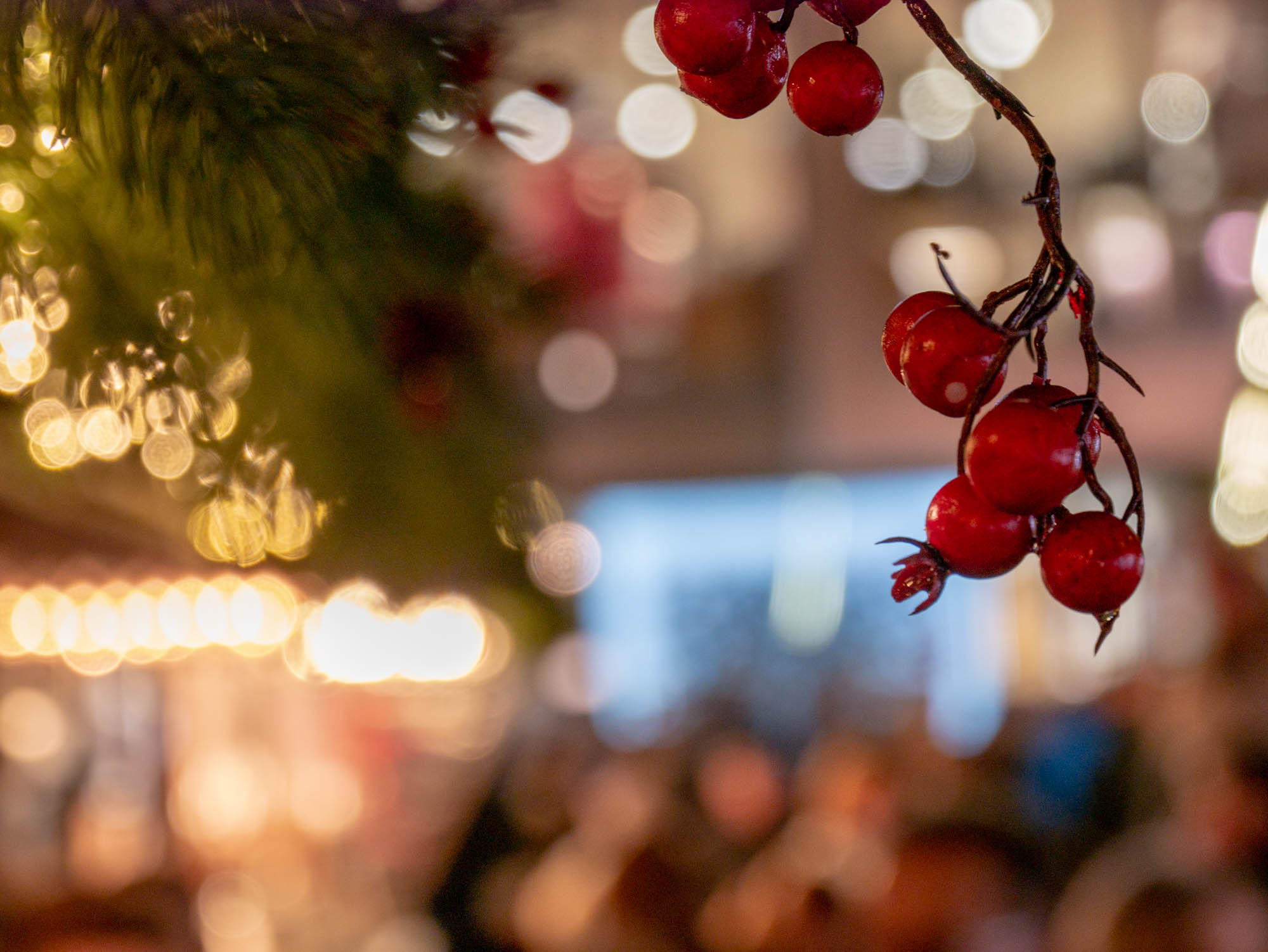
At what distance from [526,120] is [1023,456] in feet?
0.84

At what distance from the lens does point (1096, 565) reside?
17cm

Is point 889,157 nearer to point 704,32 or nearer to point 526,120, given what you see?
point 526,120

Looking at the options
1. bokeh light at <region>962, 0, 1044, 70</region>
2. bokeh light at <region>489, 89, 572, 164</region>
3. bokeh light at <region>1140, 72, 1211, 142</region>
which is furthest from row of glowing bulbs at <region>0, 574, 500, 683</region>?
bokeh light at <region>1140, 72, 1211, 142</region>

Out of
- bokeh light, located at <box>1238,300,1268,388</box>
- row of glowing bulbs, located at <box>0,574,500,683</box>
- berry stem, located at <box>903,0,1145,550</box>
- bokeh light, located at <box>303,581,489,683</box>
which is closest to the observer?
berry stem, located at <box>903,0,1145,550</box>

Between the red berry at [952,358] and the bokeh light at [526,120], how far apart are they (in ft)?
0.47

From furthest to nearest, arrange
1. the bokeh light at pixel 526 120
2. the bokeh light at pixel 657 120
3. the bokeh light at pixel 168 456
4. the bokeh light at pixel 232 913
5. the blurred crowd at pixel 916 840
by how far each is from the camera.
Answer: the bokeh light at pixel 657 120
the bokeh light at pixel 232 913
the blurred crowd at pixel 916 840
the bokeh light at pixel 168 456
the bokeh light at pixel 526 120

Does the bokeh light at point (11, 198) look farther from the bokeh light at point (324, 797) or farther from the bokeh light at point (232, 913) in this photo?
the bokeh light at point (324, 797)

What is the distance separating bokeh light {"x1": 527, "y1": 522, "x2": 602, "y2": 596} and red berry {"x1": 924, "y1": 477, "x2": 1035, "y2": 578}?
374 mm

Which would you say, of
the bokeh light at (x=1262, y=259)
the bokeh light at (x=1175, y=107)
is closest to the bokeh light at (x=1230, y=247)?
the bokeh light at (x=1175, y=107)

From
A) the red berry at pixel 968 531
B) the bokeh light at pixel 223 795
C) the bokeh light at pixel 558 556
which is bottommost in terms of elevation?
the red berry at pixel 968 531

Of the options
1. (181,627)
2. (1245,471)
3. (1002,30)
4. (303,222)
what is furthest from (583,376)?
(303,222)

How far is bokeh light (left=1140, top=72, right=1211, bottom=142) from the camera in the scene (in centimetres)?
286

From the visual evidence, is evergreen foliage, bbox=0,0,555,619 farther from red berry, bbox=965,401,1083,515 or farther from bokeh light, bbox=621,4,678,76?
bokeh light, bbox=621,4,678,76

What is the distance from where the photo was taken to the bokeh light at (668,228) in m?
2.44
